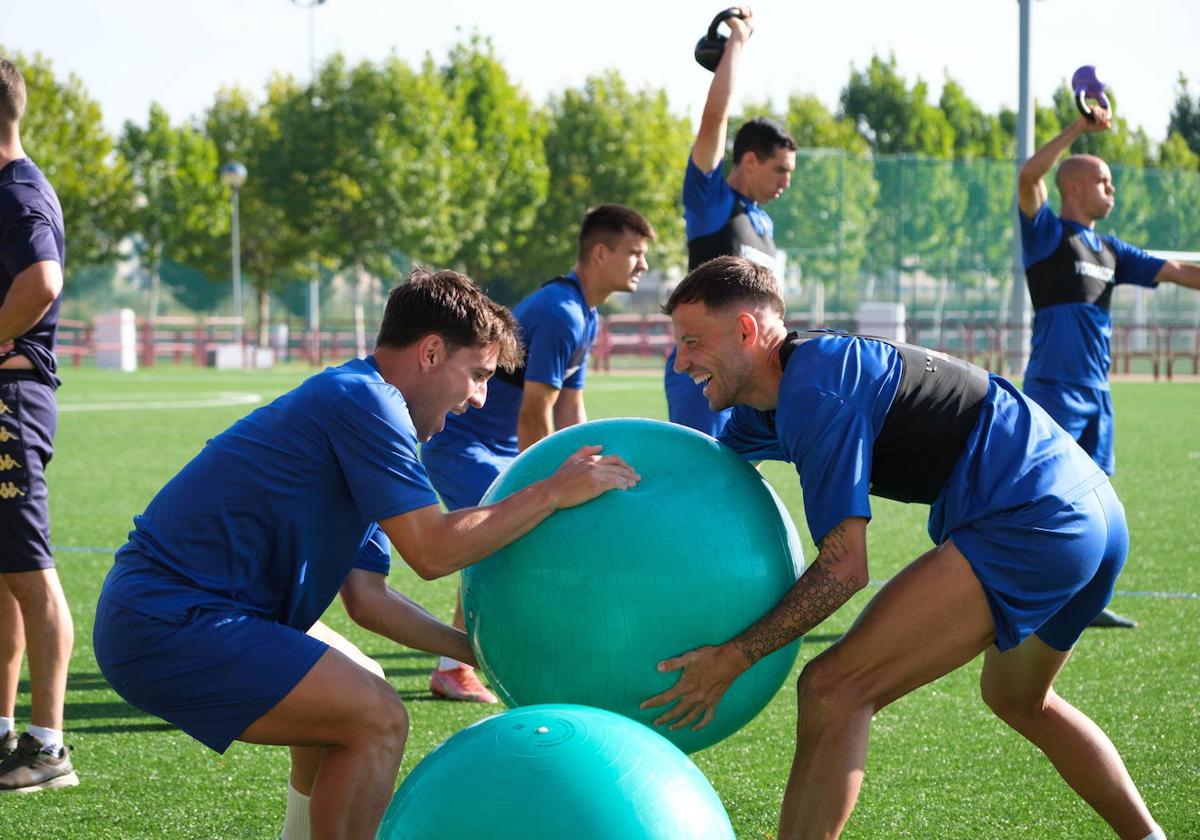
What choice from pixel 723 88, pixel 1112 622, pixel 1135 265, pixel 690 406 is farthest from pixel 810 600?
pixel 1135 265

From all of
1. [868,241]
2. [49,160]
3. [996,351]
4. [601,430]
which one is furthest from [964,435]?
[49,160]

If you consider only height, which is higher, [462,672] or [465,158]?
[465,158]

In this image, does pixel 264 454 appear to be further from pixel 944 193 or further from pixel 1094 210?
pixel 944 193

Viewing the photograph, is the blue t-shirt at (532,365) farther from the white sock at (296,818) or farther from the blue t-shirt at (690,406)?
the white sock at (296,818)

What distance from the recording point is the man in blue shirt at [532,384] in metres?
6.57

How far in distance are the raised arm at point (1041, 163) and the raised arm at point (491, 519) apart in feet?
14.9

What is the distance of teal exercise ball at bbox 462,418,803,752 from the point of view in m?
3.80

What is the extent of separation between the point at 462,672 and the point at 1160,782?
2949mm

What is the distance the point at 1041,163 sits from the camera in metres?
7.86

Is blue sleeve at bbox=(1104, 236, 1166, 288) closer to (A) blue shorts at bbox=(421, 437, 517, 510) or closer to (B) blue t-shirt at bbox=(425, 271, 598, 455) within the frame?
(B) blue t-shirt at bbox=(425, 271, 598, 455)

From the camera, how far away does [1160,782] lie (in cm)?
510

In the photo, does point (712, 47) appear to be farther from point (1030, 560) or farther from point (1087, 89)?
point (1030, 560)

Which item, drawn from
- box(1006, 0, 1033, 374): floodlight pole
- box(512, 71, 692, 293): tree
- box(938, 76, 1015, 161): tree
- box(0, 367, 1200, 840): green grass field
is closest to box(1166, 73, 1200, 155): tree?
box(938, 76, 1015, 161): tree

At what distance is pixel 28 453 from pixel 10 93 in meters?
1.29
